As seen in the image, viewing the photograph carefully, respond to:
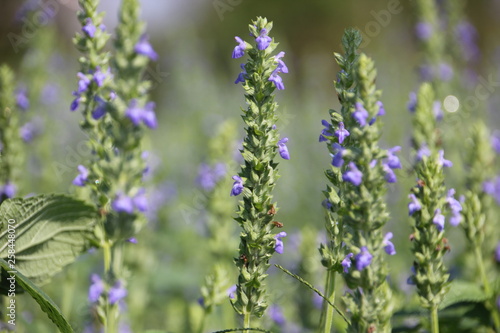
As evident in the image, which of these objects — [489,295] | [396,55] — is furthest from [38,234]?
[396,55]

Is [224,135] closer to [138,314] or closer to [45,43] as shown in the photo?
[138,314]

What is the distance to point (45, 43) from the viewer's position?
508 centimetres

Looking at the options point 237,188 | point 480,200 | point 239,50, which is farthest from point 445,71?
point 237,188

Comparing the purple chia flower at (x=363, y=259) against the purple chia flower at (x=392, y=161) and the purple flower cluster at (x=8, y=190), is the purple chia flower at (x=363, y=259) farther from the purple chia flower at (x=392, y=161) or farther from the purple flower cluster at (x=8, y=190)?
the purple flower cluster at (x=8, y=190)

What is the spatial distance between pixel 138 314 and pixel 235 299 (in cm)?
240

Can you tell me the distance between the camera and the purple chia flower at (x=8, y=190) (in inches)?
111

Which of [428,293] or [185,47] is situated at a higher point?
[185,47]

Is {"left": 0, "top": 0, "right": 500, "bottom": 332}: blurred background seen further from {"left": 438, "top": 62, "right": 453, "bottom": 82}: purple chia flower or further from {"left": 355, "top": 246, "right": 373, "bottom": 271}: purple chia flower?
{"left": 355, "top": 246, "right": 373, "bottom": 271}: purple chia flower

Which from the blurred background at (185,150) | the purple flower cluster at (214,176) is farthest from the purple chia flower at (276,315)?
the purple flower cluster at (214,176)

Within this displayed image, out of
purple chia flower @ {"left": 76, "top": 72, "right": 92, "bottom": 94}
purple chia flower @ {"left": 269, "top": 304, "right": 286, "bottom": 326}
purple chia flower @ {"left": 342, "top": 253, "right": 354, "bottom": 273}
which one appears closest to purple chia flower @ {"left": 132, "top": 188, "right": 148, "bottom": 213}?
purple chia flower @ {"left": 76, "top": 72, "right": 92, "bottom": 94}

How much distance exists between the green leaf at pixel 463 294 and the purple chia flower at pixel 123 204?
1.63 meters

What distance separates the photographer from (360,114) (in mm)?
→ 1858

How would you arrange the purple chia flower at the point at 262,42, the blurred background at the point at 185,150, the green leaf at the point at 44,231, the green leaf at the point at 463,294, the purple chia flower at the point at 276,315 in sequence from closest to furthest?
the purple chia flower at the point at 262,42
the green leaf at the point at 44,231
the green leaf at the point at 463,294
the purple chia flower at the point at 276,315
the blurred background at the point at 185,150

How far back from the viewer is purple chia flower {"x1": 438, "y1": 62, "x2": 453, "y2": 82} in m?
6.05
